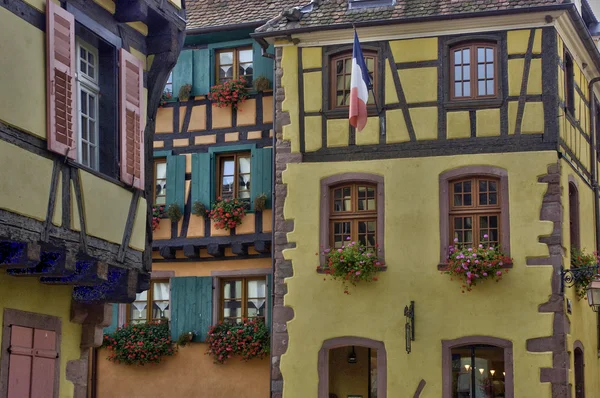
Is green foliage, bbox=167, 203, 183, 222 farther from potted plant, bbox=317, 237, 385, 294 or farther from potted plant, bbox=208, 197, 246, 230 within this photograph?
potted plant, bbox=317, 237, 385, 294

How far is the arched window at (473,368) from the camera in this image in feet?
60.1

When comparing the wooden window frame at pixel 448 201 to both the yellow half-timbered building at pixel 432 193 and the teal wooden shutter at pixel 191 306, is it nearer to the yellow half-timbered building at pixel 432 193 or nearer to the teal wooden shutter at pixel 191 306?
the yellow half-timbered building at pixel 432 193

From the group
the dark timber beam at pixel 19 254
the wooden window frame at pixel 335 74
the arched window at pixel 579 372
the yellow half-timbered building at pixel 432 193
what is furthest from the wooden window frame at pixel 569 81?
the dark timber beam at pixel 19 254

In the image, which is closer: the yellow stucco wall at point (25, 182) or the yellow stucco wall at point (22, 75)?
the yellow stucco wall at point (25, 182)

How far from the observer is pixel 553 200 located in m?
18.3

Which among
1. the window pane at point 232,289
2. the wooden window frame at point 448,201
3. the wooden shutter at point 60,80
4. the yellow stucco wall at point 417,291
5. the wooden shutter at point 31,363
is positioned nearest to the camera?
the wooden shutter at point 60,80

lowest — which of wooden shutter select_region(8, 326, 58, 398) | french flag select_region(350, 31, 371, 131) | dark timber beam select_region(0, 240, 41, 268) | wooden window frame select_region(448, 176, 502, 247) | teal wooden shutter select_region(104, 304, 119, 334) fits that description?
wooden shutter select_region(8, 326, 58, 398)

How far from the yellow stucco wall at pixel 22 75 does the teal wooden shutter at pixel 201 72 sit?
32.0 feet

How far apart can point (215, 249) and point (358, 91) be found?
4108mm

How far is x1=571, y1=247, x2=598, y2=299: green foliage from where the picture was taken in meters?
18.9

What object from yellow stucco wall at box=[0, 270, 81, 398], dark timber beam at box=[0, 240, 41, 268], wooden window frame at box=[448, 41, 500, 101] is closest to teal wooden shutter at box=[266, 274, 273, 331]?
wooden window frame at box=[448, 41, 500, 101]

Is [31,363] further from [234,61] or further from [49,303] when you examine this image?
[234,61]

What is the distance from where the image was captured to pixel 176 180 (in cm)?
2136

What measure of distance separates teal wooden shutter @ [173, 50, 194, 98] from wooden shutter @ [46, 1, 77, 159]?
30.8 feet
